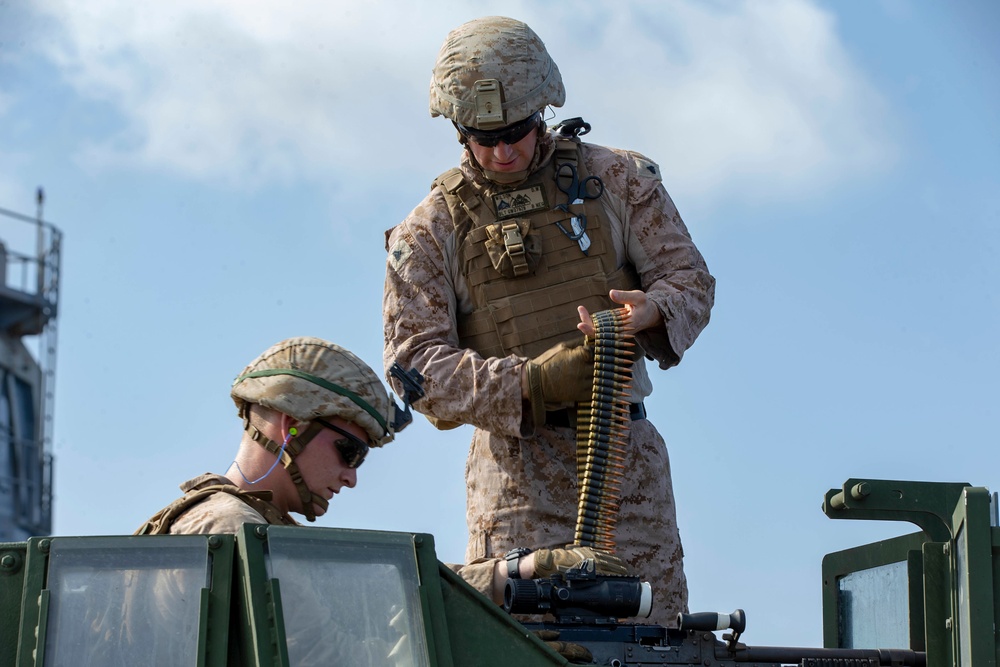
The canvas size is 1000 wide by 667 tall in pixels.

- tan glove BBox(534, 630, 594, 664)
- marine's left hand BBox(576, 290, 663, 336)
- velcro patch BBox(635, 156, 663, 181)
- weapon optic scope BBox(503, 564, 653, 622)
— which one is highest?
velcro patch BBox(635, 156, 663, 181)

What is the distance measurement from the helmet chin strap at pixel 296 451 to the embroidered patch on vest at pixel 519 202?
173cm

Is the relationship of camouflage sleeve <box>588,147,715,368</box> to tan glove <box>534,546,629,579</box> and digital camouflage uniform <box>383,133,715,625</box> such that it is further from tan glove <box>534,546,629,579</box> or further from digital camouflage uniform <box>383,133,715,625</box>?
tan glove <box>534,546,629,579</box>

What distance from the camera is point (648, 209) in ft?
23.1

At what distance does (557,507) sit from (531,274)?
960 mm

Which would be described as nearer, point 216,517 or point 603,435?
point 216,517

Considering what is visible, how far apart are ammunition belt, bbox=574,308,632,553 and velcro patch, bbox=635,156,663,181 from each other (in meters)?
0.70

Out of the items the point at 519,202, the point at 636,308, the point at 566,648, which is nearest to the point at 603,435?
the point at 636,308

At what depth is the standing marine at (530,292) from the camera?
6730 millimetres

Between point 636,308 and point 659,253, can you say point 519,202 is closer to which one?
point 659,253

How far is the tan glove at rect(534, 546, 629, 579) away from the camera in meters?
5.78

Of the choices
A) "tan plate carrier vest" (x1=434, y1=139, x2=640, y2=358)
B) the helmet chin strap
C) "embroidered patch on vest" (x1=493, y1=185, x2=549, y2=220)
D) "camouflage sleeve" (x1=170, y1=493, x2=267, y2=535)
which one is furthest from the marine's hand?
"camouflage sleeve" (x1=170, y1=493, x2=267, y2=535)

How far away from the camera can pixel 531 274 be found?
7004 millimetres

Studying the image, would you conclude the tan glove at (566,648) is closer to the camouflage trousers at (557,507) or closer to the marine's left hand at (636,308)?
the camouflage trousers at (557,507)

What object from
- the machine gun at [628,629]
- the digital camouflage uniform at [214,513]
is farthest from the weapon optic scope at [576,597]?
the digital camouflage uniform at [214,513]
